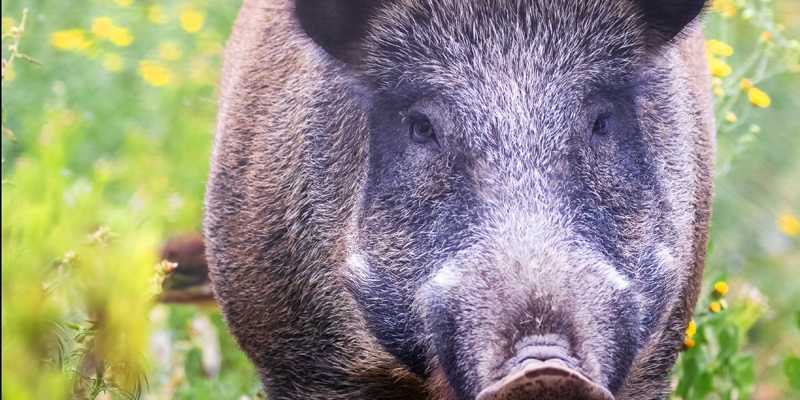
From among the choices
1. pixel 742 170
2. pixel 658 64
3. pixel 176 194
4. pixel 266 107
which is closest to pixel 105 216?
pixel 266 107

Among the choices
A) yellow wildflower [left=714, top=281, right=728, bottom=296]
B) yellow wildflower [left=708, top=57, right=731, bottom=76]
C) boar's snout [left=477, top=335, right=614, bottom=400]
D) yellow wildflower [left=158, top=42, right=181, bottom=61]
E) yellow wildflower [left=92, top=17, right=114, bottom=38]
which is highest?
boar's snout [left=477, top=335, right=614, bottom=400]

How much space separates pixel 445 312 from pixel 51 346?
4.03 feet

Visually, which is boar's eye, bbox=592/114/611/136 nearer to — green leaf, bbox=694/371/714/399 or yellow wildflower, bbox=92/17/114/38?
green leaf, bbox=694/371/714/399

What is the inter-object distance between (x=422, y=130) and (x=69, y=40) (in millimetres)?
3316

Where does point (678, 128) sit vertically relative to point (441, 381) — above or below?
above

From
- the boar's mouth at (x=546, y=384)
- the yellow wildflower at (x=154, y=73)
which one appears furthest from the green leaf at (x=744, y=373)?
the yellow wildflower at (x=154, y=73)

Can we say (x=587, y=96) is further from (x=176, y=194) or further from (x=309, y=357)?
(x=176, y=194)

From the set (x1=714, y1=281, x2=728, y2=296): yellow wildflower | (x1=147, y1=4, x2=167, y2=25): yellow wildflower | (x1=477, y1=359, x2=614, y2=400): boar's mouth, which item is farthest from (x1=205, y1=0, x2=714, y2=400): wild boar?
(x1=147, y1=4, x2=167, y2=25): yellow wildflower

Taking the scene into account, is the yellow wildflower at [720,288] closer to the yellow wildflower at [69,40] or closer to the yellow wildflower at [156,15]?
the yellow wildflower at [69,40]

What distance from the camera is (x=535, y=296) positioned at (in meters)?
2.70

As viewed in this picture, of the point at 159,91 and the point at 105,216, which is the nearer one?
the point at 105,216

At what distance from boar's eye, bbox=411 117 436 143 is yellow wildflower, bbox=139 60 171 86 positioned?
10.4 feet

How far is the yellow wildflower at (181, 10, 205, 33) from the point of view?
6289 mm

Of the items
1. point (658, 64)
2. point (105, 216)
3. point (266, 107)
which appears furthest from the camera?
point (266, 107)
